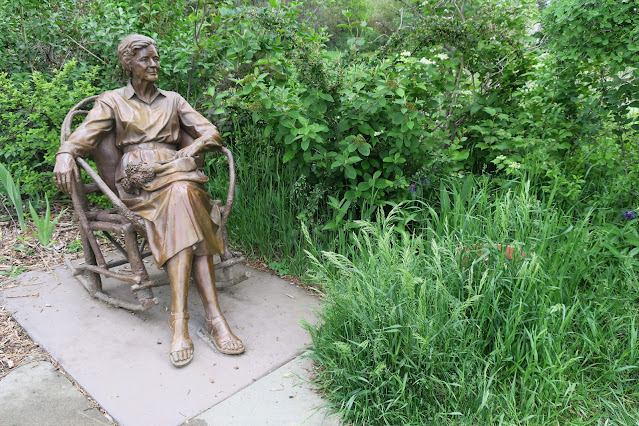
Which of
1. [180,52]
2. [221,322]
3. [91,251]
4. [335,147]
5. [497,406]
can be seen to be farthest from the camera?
[180,52]

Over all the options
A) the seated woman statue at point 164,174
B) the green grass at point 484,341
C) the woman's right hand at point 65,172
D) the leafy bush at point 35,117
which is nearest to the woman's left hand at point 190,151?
the seated woman statue at point 164,174

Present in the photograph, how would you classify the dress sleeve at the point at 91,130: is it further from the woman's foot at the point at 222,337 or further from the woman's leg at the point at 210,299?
the woman's foot at the point at 222,337

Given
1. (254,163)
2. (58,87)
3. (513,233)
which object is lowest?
(513,233)

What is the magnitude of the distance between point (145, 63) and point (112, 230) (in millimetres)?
1025

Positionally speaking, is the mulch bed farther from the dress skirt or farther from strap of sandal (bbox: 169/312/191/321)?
the dress skirt

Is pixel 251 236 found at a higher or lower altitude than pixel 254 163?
lower

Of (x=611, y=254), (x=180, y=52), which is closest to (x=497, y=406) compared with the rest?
(x=611, y=254)

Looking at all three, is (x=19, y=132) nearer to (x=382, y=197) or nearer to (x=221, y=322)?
(x=221, y=322)

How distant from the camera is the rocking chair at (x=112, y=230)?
2.71 metres

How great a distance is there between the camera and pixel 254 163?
3.91 meters

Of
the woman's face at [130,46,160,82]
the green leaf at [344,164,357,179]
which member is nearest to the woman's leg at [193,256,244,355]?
the green leaf at [344,164,357,179]

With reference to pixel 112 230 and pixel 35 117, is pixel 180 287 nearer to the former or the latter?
pixel 112 230

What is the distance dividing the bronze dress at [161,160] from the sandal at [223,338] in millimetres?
396

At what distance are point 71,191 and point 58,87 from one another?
187 centimetres
